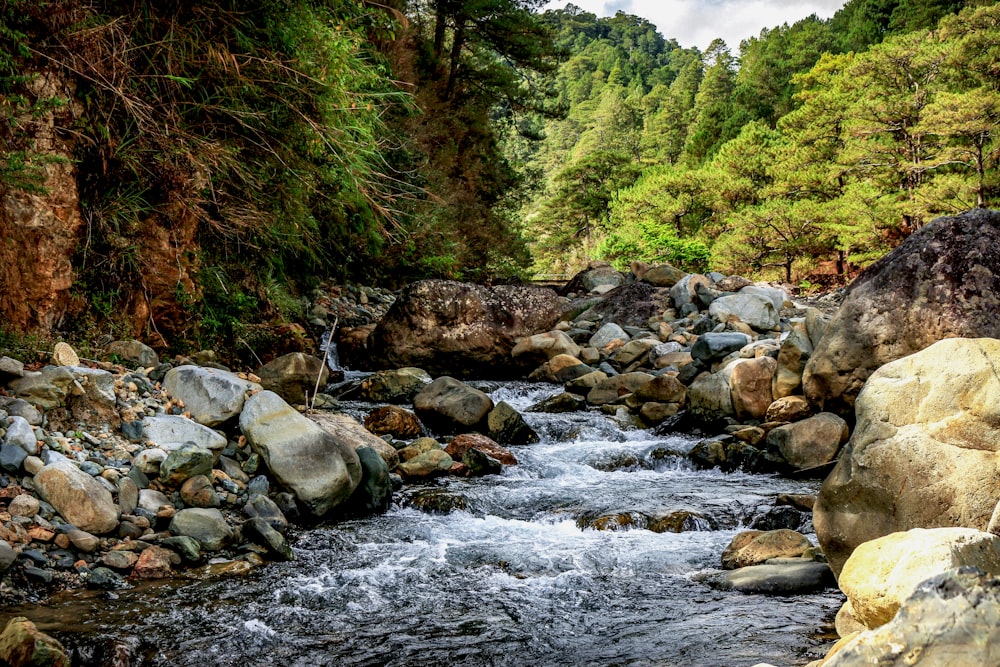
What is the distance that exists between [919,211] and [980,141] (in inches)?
78.2

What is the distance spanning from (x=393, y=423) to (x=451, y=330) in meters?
3.85

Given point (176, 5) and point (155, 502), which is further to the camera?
point (176, 5)

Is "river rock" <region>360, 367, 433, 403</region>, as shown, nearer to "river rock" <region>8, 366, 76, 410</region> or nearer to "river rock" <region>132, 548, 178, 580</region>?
"river rock" <region>8, 366, 76, 410</region>

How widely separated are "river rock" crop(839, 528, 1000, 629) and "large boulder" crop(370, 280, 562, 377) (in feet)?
28.5

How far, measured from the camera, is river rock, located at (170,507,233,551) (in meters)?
4.37

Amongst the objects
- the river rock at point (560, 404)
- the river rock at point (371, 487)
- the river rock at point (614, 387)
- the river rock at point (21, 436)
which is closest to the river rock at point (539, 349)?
the river rock at point (614, 387)

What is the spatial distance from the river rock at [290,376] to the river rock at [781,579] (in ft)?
14.7

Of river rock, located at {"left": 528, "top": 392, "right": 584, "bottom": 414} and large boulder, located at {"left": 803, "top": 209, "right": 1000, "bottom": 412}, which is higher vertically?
large boulder, located at {"left": 803, "top": 209, "right": 1000, "bottom": 412}

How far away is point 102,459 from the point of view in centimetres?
451

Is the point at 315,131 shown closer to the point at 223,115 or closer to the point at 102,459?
the point at 223,115

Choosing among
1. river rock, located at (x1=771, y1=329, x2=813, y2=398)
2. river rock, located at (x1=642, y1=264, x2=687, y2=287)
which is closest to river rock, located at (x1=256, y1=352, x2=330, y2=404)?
river rock, located at (x1=771, y1=329, x2=813, y2=398)

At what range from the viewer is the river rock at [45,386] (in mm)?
4457

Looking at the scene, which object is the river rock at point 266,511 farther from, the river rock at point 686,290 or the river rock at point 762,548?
the river rock at point 686,290

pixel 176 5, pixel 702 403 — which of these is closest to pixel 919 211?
pixel 702 403
